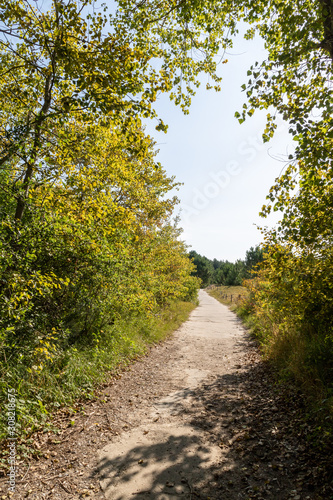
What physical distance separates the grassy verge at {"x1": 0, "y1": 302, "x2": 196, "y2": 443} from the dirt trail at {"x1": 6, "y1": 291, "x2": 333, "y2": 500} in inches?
11.3

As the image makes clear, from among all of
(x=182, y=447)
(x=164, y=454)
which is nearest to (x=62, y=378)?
(x=164, y=454)

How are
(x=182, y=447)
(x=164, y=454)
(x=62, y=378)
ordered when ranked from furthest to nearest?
(x=62, y=378), (x=182, y=447), (x=164, y=454)

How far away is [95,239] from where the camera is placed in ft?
18.2

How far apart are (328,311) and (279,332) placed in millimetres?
3333

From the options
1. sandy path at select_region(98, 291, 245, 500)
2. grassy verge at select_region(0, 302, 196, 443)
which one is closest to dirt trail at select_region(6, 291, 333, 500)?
sandy path at select_region(98, 291, 245, 500)

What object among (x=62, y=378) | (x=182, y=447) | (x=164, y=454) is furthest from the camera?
(x=62, y=378)

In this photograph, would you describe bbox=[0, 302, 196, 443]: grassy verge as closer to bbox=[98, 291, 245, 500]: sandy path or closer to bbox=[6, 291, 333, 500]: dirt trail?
bbox=[6, 291, 333, 500]: dirt trail

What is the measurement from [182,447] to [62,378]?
2.57 m

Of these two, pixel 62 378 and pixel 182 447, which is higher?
pixel 62 378

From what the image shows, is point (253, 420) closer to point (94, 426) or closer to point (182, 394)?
point (182, 394)

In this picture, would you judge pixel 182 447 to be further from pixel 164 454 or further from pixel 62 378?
pixel 62 378

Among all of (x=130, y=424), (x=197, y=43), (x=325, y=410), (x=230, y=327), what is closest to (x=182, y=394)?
(x=130, y=424)

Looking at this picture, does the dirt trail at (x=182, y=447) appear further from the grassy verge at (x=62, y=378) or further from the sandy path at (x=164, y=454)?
the grassy verge at (x=62, y=378)

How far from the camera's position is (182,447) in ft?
12.7
